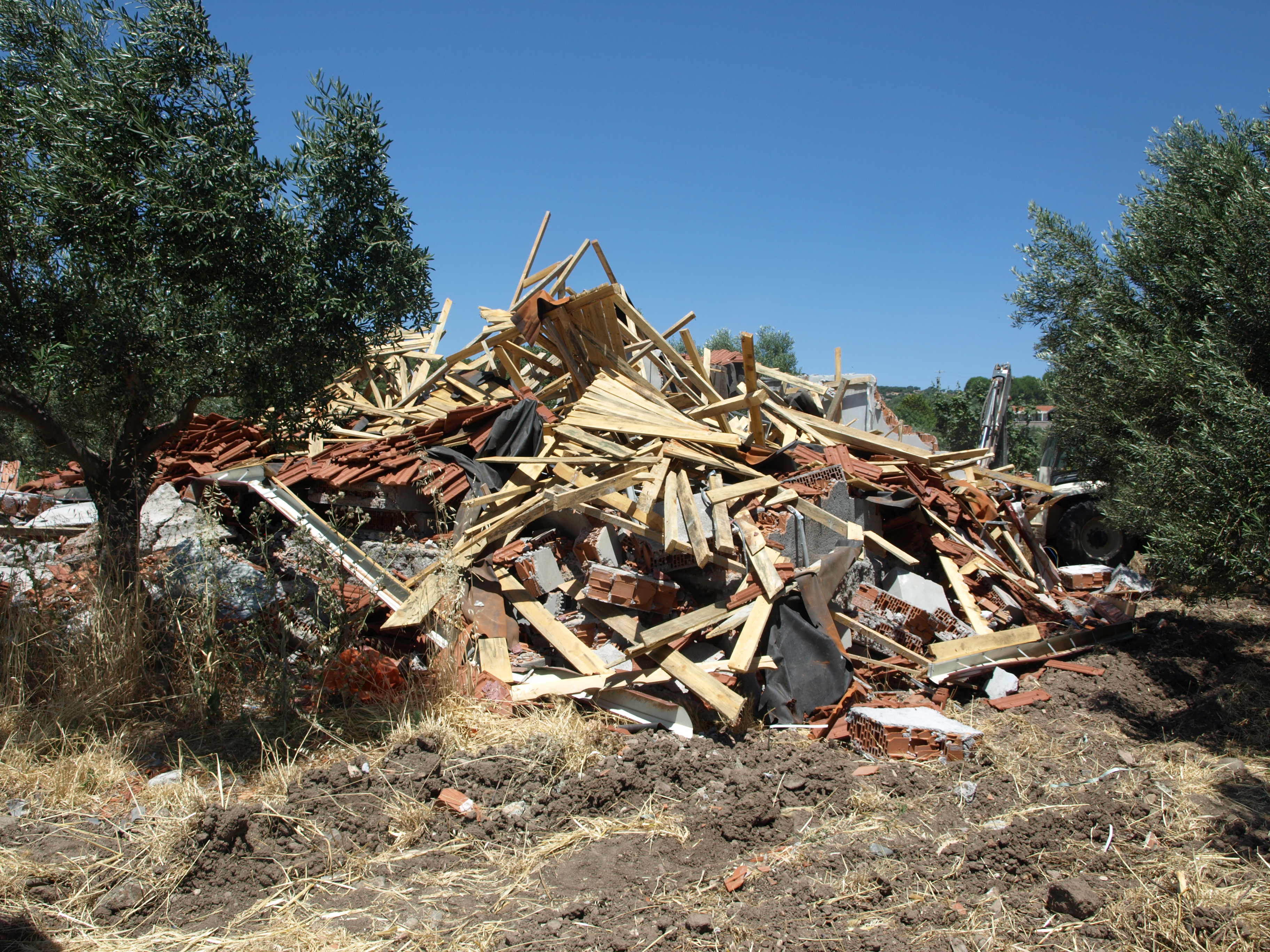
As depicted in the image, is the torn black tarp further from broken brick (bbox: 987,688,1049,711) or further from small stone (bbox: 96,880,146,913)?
small stone (bbox: 96,880,146,913)

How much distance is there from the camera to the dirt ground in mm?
3512

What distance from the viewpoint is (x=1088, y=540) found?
11758 millimetres

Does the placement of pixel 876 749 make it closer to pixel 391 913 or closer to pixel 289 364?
pixel 391 913

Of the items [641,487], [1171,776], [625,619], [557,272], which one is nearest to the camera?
[1171,776]

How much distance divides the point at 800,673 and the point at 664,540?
1553 mm

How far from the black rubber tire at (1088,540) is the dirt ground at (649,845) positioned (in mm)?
6323

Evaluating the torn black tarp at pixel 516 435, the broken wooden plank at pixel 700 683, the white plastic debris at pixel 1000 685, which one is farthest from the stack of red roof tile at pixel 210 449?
the white plastic debris at pixel 1000 685

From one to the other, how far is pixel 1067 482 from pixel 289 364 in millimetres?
11177

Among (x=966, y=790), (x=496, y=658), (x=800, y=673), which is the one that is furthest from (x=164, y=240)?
(x=966, y=790)

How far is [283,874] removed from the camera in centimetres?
404

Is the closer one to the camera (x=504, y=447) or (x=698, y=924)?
(x=698, y=924)

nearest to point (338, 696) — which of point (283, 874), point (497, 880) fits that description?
point (283, 874)

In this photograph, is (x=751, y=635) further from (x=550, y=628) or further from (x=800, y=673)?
(x=550, y=628)

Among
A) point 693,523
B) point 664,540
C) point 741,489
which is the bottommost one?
point 664,540
